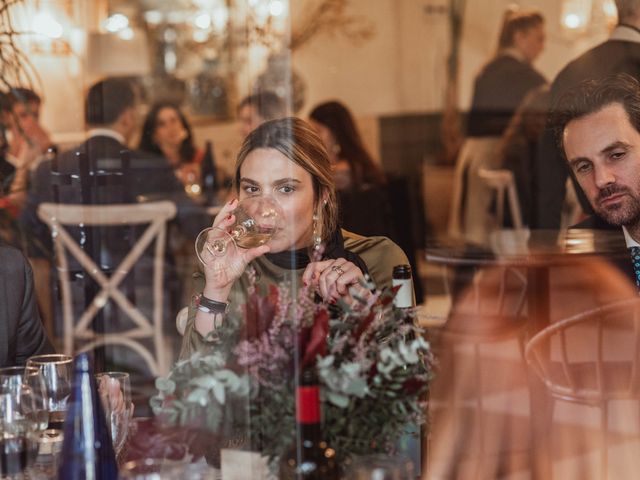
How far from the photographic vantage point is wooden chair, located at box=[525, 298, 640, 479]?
8.43 feet

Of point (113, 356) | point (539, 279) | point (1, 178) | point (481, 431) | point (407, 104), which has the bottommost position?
point (481, 431)

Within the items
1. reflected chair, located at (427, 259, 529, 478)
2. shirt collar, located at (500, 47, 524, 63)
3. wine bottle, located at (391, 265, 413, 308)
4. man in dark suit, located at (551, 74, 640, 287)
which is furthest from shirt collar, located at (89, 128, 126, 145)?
shirt collar, located at (500, 47, 524, 63)

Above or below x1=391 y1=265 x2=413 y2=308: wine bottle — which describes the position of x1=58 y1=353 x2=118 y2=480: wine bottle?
below

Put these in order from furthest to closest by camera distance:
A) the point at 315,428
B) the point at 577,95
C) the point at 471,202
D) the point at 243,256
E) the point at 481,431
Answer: the point at 471,202 < the point at 481,431 < the point at 577,95 < the point at 243,256 < the point at 315,428

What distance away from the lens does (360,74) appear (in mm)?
7996

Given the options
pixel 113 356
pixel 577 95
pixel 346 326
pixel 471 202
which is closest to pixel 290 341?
pixel 346 326

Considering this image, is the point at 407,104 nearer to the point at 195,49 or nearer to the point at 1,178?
the point at 195,49

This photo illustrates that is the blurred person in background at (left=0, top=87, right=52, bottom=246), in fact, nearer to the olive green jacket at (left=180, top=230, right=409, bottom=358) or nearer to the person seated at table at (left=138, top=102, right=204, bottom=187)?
the olive green jacket at (left=180, top=230, right=409, bottom=358)

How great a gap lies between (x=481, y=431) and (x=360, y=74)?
455 cm

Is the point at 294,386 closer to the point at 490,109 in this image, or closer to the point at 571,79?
the point at 571,79

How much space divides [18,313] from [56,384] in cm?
A: 63

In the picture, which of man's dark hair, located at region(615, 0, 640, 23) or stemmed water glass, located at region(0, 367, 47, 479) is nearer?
stemmed water glass, located at region(0, 367, 47, 479)

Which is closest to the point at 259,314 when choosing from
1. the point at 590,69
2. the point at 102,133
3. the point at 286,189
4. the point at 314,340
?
the point at 314,340

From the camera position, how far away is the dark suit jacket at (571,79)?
97.3 inches
